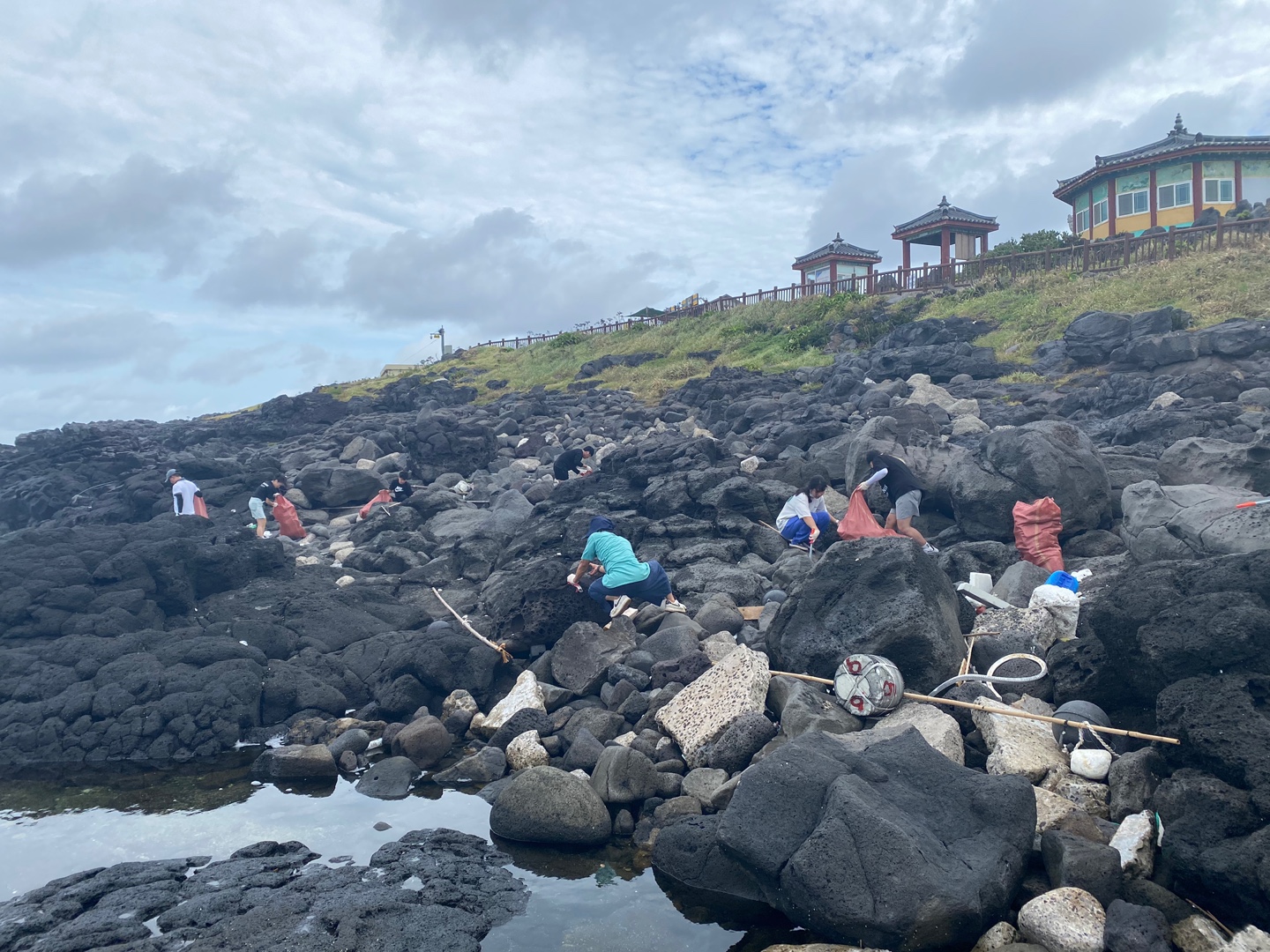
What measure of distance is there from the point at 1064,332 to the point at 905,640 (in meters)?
19.7

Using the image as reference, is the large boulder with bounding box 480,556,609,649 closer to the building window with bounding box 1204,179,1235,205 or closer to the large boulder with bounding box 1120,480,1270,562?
the large boulder with bounding box 1120,480,1270,562

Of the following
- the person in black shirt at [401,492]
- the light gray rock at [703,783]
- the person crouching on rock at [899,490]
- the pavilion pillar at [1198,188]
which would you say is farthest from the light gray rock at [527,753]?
the pavilion pillar at [1198,188]

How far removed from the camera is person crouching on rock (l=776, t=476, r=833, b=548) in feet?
40.2

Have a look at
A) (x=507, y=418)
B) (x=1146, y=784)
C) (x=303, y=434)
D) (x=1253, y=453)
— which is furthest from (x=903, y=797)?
(x=303, y=434)

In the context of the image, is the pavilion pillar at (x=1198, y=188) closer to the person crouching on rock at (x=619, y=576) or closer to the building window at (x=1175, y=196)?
the building window at (x=1175, y=196)

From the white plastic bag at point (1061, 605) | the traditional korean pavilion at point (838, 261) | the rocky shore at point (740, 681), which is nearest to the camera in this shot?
the rocky shore at point (740, 681)

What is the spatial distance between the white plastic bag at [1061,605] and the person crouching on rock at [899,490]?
330cm

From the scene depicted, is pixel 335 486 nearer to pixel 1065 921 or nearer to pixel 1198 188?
pixel 1065 921

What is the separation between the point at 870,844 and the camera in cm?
497

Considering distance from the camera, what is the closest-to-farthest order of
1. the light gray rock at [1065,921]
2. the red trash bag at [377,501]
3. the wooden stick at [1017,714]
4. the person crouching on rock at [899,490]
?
the light gray rock at [1065,921], the wooden stick at [1017,714], the person crouching on rock at [899,490], the red trash bag at [377,501]

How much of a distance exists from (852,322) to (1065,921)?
2987 cm

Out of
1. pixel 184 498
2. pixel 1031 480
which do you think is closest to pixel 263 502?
pixel 184 498

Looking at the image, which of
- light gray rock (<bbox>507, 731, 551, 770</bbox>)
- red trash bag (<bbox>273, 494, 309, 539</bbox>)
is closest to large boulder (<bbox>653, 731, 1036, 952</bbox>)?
light gray rock (<bbox>507, 731, 551, 770</bbox>)

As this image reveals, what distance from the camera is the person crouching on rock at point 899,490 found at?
11828mm
